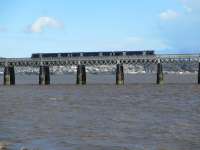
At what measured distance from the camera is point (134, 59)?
152000 millimetres

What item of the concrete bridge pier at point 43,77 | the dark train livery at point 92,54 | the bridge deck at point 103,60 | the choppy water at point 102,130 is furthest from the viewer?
the dark train livery at point 92,54

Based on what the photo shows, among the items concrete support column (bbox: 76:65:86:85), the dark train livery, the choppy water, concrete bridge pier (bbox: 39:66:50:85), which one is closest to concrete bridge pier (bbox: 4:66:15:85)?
concrete bridge pier (bbox: 39:66:50:85)

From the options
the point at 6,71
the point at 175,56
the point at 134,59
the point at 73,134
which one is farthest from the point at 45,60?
the point at 73,134

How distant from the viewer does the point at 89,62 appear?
517 feet

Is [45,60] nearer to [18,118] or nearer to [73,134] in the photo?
[18,118]

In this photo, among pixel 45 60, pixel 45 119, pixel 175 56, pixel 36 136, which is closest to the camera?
pixel 36 136

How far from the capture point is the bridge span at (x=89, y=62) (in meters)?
146

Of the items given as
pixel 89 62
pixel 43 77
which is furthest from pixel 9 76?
pixel 89 62

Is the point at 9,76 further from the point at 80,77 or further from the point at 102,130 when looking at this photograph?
the point at 102,130

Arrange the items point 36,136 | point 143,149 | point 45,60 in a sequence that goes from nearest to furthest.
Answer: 1. point 143,149
2. point 36,136
3. point 45,60

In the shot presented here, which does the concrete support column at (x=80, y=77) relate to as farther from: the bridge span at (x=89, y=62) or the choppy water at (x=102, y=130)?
the choppy water at (x=102, y=130)

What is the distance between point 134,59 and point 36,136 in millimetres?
115659

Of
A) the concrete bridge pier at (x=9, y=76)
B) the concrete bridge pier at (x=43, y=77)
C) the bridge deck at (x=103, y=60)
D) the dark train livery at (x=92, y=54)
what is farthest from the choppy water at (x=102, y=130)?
the dark train livery at (x=92, y=54)

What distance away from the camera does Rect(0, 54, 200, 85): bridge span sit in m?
146
